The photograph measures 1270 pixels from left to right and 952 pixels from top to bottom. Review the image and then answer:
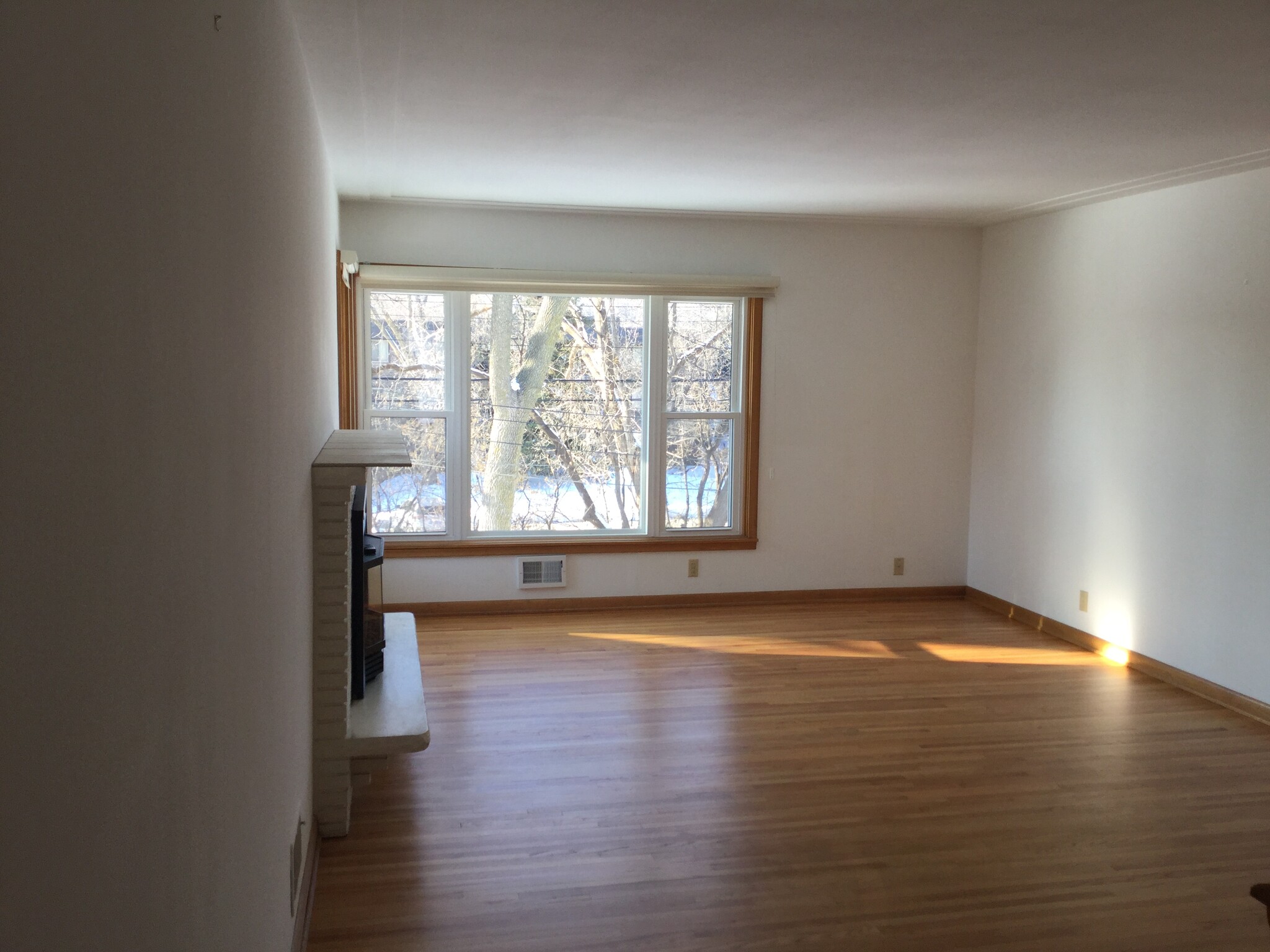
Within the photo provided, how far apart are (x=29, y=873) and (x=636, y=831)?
2.76 metres

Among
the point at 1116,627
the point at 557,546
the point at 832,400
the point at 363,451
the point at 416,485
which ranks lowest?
the point at 1116,627

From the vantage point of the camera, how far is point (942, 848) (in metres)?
3.15

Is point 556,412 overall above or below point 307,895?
above

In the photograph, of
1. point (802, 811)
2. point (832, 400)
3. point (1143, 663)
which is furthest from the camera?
point (832, 400)

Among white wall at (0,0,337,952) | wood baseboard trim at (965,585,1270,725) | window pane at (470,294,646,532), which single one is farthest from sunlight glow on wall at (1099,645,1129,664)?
white wall at (0,0,337,952)

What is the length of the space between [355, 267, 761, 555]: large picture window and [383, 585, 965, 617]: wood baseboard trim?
0.34 meters

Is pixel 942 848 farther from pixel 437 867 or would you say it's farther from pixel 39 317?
pixel 39 317

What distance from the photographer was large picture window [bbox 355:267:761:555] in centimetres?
595

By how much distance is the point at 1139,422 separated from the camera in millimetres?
5164

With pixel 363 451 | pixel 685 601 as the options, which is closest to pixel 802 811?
pixel 363 451

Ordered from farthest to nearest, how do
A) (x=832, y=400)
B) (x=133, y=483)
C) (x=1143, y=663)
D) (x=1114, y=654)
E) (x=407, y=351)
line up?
(x=832, y=400)
(x=407, y=351)
(x=1114, y=654)
(x=1143, y=663)
(x=133, y=483)

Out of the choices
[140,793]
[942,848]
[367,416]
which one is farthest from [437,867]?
[367,416]

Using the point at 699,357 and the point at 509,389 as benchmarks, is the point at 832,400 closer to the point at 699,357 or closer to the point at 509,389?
the point at 699,357

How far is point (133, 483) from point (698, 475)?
5.60 metres
